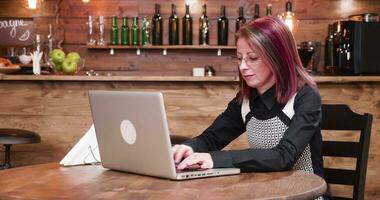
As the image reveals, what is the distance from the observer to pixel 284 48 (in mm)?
1955

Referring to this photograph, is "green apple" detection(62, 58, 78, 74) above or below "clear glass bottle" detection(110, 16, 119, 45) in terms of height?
below

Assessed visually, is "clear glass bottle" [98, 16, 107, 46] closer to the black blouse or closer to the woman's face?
the black blouse

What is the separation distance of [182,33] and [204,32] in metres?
0.23

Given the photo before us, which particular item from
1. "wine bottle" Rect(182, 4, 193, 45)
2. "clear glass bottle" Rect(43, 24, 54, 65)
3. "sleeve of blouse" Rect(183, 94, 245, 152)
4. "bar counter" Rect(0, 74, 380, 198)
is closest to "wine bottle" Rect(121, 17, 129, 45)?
"wine bottle" Rect(182, 4, 193, 45)

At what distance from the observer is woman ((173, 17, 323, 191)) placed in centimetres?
188

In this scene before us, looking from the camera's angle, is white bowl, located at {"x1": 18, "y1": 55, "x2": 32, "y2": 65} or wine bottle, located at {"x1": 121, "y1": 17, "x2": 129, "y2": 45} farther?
wine bottle, located at {"x1": 121, "y1": 17, "x2": 129, "y2": 45}

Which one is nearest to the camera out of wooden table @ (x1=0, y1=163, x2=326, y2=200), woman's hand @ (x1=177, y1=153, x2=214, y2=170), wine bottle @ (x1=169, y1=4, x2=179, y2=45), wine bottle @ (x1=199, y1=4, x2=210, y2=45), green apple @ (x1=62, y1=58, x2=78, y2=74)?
wooden table @ (x1=0, y1=163, x2=326, y2=200)

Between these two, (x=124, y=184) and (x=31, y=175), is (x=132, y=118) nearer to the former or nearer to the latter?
(x=124, y=184)

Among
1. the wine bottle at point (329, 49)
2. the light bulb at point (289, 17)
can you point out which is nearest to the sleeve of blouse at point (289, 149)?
the wine bottle at point (329, 49)

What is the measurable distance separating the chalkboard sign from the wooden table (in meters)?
4.00

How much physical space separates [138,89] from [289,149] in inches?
74.9

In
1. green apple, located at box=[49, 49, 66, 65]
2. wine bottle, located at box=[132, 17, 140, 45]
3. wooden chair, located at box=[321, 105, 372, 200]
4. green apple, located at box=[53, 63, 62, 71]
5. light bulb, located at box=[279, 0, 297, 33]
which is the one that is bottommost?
wooden chair, located at box=[321, 105, 372, 200]

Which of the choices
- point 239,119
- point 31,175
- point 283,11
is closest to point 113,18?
point 283,11

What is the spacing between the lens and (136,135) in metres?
1.65
